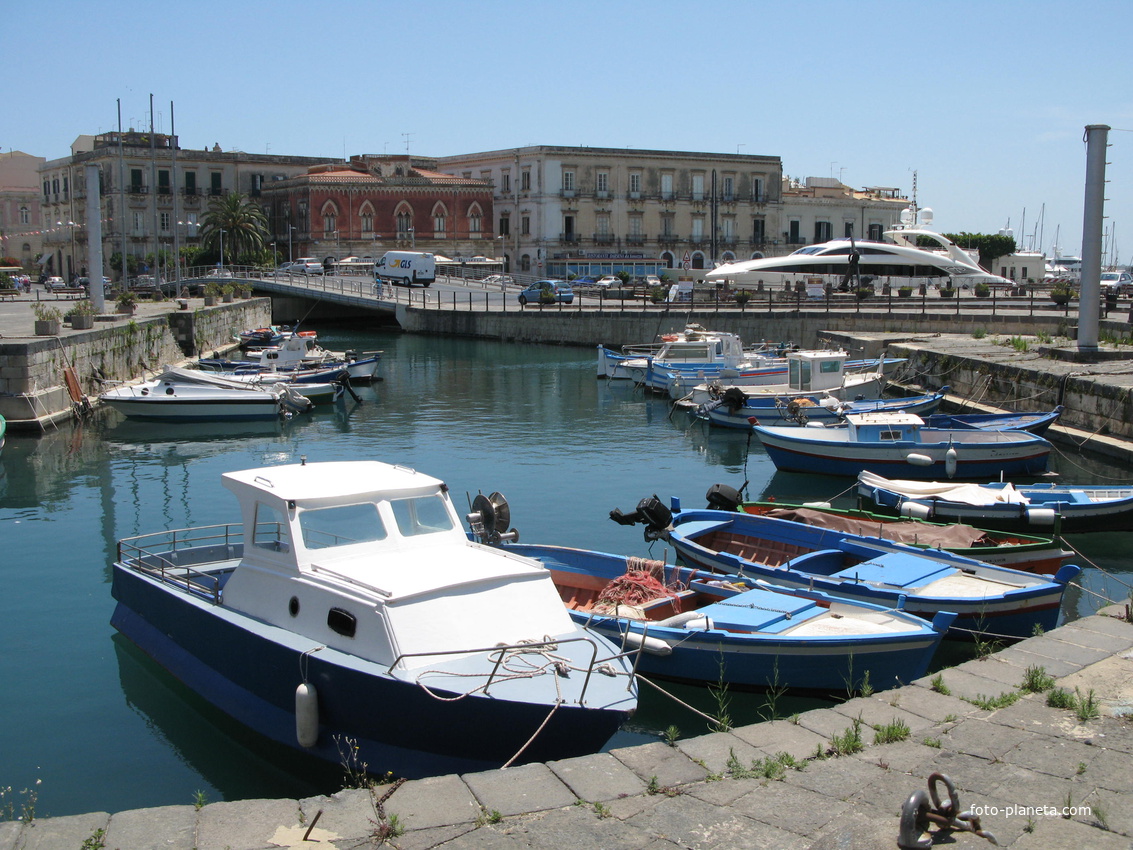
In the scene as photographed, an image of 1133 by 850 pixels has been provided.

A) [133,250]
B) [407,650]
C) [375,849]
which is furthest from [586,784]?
[133,250]

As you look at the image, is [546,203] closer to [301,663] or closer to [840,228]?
[840,228]

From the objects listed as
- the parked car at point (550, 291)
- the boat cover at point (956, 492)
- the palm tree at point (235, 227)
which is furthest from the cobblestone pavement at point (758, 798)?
the palm tree at point (235, 227)

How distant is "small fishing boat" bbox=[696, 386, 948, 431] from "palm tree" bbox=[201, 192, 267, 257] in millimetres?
54863

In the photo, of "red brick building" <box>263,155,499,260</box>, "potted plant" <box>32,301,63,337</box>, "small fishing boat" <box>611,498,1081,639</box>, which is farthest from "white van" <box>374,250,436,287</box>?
"small fishing boat" <box>611,498,1081,639</box>

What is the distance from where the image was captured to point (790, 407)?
1107 inches

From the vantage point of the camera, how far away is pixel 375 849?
612cm

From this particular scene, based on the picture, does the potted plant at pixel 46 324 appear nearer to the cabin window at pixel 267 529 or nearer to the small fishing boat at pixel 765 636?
the cabin window at pixel 267 529

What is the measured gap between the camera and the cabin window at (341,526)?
10.1m

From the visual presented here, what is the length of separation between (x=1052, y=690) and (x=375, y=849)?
5.45 m

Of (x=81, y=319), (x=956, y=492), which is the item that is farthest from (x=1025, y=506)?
(x=81, y=319)

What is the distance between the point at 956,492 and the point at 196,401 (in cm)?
2166

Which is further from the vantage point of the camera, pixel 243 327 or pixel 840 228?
pixel 840 228

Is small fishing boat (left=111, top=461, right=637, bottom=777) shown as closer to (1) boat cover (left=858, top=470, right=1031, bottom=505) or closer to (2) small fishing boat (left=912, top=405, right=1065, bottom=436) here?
(1) boat cover (left=858, top=470, right=1031, bottom=505)

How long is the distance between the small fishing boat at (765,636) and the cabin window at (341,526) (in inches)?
99.9
